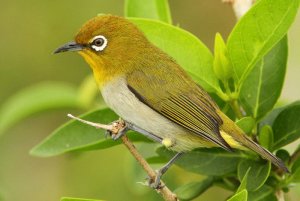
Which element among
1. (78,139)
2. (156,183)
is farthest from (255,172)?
(78,139)

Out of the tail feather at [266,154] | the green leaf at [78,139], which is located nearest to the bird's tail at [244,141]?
the tail feather at [266,154]

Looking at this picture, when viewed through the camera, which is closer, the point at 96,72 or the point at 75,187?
the point at 96,72

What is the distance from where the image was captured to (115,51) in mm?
4902

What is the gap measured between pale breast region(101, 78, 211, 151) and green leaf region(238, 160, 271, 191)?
31 cm

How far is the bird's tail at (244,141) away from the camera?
4.18 metres

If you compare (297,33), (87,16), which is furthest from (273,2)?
(87,16)

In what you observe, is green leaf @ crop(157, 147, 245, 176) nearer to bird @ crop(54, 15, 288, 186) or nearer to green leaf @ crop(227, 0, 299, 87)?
bird @ crop(54, 15, 288, 186)

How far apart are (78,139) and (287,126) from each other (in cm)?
109

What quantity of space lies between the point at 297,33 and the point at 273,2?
311 cm

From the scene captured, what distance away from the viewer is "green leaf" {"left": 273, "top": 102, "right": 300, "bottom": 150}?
431 centimetres

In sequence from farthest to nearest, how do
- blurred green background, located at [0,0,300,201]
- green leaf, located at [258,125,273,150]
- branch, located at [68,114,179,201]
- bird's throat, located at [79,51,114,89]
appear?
blurred green background, located at [0,0,300,201], bird's throat, located at [79,51,114,89], green leaf, located at [258,125,273,150], branch, located at [68,114,179,201]

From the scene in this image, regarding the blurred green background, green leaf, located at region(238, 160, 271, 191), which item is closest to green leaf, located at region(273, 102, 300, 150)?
green leaf, located at region(238, 160, 271, 191)

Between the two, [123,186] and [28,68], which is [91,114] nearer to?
[123,186]

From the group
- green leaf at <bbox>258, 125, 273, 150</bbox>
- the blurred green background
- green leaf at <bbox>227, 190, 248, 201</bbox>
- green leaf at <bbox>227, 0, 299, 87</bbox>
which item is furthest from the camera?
the blurred green background
